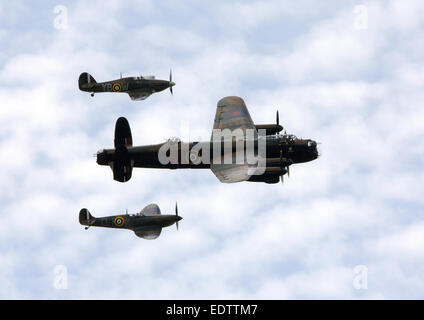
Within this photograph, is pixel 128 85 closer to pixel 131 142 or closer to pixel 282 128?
pixel 131 142

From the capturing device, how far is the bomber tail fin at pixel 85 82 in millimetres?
76125

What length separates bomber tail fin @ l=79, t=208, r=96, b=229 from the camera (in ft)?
216

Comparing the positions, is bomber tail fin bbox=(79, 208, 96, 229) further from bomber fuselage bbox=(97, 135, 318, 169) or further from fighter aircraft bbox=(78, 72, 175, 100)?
fighter aircraft bbox=(78, 72, 175, 100)

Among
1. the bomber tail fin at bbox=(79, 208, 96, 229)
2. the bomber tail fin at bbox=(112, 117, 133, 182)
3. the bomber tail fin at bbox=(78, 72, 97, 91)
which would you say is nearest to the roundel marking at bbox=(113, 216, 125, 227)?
Result: the bomber tail fin at bbox=(79, 208, 96, 229)

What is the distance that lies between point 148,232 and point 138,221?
1.46 metres

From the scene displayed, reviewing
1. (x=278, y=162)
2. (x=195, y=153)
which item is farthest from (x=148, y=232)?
(x=278, y=162)

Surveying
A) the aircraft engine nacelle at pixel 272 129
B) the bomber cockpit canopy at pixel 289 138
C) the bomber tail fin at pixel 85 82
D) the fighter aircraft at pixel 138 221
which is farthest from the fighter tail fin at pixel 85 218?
the bomber cockpit canopy at pixel 289 138

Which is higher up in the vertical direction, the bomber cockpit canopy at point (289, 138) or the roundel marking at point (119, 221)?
the bomber cockpit canopy at point (289, 138)

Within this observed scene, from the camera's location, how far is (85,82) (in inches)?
2997

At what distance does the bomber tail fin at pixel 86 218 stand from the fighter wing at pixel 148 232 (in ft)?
13.2

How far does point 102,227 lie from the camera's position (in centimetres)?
6575

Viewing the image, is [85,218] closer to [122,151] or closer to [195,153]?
[122,151]

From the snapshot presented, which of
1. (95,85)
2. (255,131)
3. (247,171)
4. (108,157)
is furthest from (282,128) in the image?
(95,85)

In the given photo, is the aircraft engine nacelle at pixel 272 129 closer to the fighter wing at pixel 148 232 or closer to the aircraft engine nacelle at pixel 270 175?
the aircraft engine nacelle at pixel 270 175
